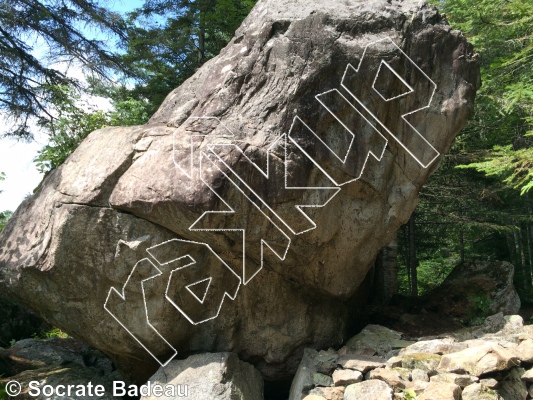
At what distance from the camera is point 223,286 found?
5.32m

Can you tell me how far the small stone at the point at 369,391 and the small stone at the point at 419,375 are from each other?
32cm

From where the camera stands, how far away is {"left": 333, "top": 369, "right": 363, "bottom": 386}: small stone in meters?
4.88

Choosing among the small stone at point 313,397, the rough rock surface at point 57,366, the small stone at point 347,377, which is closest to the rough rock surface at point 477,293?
the small stone at point 347,377

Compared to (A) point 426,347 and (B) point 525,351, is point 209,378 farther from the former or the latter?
(B) point 525,351

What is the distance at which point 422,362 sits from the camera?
16.1 ft

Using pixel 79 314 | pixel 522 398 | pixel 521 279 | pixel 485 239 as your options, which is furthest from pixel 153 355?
pixel 485 239

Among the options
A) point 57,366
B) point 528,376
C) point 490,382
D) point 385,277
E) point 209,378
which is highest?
point 57,366

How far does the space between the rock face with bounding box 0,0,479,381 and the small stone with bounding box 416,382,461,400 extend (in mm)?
1510

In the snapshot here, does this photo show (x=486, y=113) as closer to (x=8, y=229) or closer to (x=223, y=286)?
(x=223, y=286)

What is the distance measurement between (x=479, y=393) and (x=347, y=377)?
118 cm

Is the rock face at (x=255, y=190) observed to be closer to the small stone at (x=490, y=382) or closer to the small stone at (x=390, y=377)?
the small stone at (x=390, y=377)

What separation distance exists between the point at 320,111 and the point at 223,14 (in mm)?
5410

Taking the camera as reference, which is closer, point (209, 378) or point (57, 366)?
point (209, 378)

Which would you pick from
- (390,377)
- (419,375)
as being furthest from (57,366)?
(419,375)
